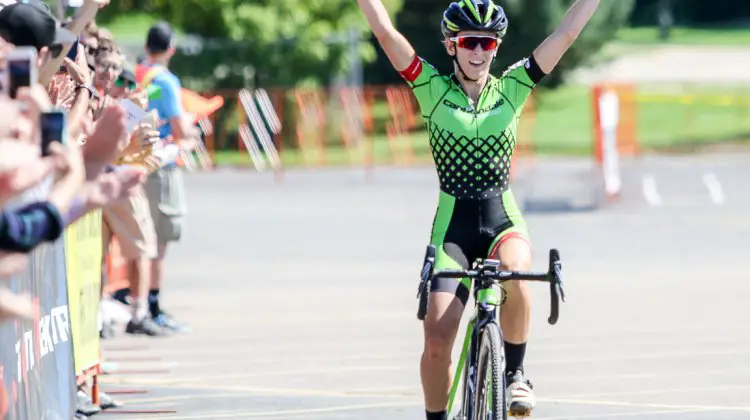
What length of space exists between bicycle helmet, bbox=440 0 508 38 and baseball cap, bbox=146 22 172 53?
526 cm

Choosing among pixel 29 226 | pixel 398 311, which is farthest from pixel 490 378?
pixel 398 311

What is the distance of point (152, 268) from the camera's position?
41.6ft

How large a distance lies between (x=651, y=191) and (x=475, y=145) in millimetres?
18219

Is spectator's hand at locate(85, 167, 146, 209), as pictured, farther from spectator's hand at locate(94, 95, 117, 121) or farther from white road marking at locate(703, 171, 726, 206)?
white road marking at locate(703, 171, 726, 206)

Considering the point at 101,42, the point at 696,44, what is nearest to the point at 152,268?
the point at 101,42

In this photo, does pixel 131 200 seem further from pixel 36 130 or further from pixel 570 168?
pixel 570 168

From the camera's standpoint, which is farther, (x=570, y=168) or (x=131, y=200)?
(x=570, y=168)

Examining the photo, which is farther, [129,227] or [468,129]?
[129,227]

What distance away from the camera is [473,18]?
300 inches

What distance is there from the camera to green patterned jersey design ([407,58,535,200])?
7707mm

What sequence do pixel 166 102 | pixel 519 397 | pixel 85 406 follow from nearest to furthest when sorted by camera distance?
pixel 519 397
pixel 85 406
pixel 166 102

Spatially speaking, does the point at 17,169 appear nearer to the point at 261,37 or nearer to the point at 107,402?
the point at 107,402

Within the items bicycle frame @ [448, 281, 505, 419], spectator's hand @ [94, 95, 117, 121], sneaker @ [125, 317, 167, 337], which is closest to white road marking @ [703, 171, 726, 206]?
sneaker @ [125, 317, 167, 337]

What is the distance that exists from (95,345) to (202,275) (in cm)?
684
